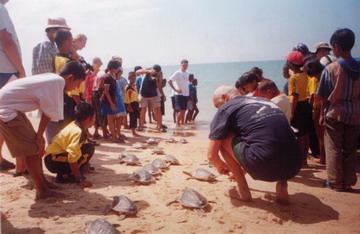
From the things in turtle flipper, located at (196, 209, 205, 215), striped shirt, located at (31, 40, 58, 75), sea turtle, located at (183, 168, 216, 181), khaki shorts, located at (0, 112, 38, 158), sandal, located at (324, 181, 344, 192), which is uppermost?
striped shirt, located at (31, 40, 58, 75)

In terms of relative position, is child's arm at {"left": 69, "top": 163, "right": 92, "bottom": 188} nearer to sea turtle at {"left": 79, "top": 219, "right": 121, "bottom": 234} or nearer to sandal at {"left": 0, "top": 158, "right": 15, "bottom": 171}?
sea turtle at {"left": 79, "top": 219, "right": 121, "bottom": 234}

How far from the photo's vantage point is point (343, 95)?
12.3ft

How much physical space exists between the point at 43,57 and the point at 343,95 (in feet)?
14.4

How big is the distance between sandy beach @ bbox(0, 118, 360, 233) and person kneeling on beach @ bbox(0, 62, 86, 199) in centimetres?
49

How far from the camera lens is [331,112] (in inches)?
151

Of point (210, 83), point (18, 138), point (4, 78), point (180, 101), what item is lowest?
point (210, 83)

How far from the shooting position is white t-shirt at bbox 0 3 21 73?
3676mm

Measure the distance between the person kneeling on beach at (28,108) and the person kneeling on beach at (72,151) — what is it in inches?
18.5

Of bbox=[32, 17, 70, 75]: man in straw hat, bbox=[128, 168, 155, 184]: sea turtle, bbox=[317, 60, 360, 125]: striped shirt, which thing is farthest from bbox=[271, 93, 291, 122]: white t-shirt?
bbox=[32, 17, 70, 75]: man in straw hat

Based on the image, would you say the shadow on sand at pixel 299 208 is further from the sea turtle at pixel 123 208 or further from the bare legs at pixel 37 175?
the bare legs at pixel 37 175

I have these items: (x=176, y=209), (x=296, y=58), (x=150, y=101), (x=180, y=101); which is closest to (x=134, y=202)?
(x=176, y=209)

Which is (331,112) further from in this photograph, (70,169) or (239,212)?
(70,169)

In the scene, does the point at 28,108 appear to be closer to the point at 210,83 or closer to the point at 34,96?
Result: the point at 34,96

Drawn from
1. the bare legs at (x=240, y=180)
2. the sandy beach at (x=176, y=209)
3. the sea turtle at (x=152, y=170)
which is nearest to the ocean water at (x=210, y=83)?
the sandy beach at (x=176, y=209)
